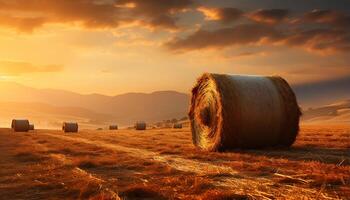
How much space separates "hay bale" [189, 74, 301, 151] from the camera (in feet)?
50.8

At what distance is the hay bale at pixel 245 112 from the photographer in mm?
15492

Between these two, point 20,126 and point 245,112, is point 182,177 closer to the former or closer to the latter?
point 245,112

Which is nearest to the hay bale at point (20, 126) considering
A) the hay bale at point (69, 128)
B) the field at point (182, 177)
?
the hay bale at point (69, 128)

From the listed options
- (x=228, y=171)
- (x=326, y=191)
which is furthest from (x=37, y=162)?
(x=326, y=191)

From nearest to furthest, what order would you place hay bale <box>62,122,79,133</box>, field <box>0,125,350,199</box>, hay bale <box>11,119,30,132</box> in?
field <box>0,125,350,199</box>
hay bale <box>11,119,30,132</box>
hay bale <box>62,122,79,133</box>

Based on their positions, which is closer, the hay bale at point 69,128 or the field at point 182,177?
the field at point 182,177

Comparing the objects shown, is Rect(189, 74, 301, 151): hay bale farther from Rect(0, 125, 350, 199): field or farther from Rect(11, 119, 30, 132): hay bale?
Rect(11, 119, 30, 132): hay bale

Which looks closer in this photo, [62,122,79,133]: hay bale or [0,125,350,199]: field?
[0,125,350,199]: field

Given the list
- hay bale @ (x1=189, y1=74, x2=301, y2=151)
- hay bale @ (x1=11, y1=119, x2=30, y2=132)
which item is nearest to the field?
hay bale @ (x1=189, y1=74, x2=301, y2=151)

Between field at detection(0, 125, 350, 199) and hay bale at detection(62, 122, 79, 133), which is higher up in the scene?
hay bale at detection(62, 122, 79, 133)

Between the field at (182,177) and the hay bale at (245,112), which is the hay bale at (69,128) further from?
the field at (182,177)

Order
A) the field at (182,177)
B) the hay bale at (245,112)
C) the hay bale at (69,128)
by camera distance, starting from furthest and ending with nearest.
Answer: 1. the hay bale at (69,128)
2. the hay bale at (245,112)
3. the field at (182,177)

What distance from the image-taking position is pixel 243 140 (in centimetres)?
1559

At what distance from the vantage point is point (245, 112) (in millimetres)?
15555
